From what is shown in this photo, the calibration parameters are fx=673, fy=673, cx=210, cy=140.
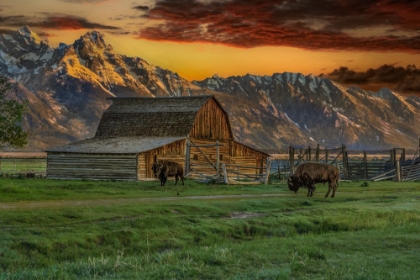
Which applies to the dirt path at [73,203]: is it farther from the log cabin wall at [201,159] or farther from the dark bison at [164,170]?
the log cabin wall at [201,159]

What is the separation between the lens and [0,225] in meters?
22.4

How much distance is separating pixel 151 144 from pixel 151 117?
882 cm

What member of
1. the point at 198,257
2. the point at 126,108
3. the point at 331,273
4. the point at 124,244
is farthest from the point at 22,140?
the point at 126,108

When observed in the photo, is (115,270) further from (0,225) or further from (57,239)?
(0,225)

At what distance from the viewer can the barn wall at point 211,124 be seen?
65.9 m

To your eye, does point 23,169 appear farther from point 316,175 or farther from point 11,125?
point 316,175

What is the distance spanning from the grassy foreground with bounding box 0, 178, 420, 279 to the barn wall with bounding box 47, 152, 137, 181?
21963 millimetres

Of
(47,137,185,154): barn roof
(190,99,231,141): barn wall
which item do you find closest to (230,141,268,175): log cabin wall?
(190,99,231,141): barn wall

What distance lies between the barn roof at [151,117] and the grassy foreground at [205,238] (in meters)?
30.5

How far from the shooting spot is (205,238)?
23.4 m

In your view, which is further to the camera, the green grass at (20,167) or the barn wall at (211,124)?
the green grass at (20,167)

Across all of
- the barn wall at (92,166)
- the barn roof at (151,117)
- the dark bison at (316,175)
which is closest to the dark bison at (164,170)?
the barn wall at (92,166)

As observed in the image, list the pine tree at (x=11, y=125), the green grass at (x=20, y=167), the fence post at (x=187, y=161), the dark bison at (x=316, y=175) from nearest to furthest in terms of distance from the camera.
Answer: the dark bison at (x=316, y=175) < the pine tree at (x=11, y=125) < the fence post at (x=187, y=161) < the green grass at (x=20, y=167)

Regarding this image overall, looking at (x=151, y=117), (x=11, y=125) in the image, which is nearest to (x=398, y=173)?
(x=151, y=117)
